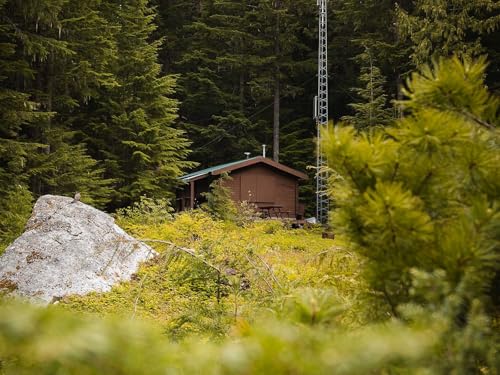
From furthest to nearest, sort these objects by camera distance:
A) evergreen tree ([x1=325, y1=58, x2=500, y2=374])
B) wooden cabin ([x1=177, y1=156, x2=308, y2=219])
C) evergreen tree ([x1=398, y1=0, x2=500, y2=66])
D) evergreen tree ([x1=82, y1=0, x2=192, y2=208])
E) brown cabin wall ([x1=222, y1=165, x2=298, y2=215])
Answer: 1. brown cabin wall ([x1=222, y1=165, x2=298, y2=215])
2. wooden cabin ([x1=177, y1=156, x2=308, y2=219])
3. evergreen tree ([x1=82, y1=0, x2=192, y2=208])
4. evergreen tree ([x1=398, y1=0, x2=500, y2=66])
5. evergreen tree ([x1=325, y1=58, x2=500, y2=374])

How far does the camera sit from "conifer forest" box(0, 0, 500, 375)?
2.39ft

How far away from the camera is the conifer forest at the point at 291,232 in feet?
2.39

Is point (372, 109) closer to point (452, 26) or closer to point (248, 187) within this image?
point (452, 26)

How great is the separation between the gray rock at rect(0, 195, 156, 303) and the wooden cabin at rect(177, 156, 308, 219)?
41.0 ft

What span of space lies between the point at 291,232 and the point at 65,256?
9.68 meters

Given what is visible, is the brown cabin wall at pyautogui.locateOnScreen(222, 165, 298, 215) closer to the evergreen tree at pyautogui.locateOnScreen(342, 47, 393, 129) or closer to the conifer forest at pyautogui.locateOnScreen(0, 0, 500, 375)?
the conifer forest at pyautogui.locateOnScreen(0, 0, 500, 375)

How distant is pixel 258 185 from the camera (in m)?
22.0

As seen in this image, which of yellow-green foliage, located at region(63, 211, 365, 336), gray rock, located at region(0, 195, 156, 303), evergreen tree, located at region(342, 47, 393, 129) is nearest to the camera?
yellow-green foliage, located at region(63, 211, 365, 336)

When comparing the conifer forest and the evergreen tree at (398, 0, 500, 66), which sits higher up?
the evergreen tree at (398, 0, 500, 66)

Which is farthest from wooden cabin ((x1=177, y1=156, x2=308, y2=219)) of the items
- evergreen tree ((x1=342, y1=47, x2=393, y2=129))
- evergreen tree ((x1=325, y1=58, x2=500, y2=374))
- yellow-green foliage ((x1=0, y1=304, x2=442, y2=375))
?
yellow-green foliage ((x1=0, y1=304, x2=442, y2=375))

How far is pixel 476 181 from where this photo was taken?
1.29m

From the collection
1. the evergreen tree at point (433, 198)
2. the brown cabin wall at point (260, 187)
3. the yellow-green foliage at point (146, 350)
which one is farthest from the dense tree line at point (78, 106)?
the yellow-green foliage at point (146, 350)

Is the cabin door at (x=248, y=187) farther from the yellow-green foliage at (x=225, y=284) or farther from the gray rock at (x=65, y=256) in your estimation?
the yellow-green foliage at (x=225, y=284)

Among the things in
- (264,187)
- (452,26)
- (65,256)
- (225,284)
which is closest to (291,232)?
(264,187)
